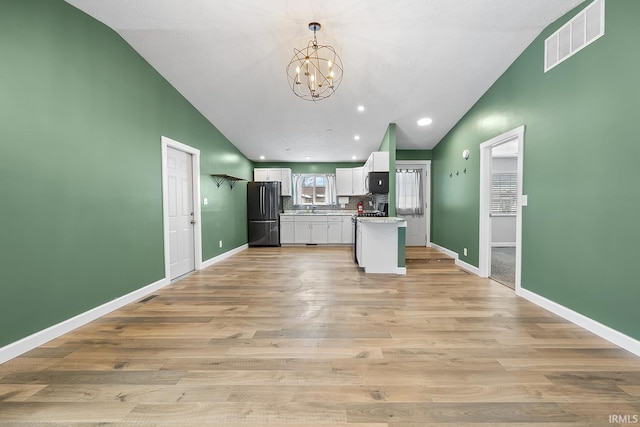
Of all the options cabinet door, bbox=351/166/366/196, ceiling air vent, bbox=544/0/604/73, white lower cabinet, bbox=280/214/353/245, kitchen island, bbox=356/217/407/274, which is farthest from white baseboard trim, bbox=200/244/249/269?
ceiling air vent, bbox=544/0/604/73

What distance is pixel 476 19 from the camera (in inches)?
107

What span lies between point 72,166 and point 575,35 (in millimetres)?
4847

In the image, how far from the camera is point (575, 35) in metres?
2.47

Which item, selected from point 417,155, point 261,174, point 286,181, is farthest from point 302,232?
point 417,155

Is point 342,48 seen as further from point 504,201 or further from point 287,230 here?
point 504,201

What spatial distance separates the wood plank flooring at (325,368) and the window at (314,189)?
486 cm

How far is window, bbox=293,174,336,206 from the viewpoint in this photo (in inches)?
302

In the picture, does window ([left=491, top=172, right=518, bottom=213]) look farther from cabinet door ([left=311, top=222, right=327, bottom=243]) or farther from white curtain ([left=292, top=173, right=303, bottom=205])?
white curtain ([left=292, top=173, right=303, bottom=205])

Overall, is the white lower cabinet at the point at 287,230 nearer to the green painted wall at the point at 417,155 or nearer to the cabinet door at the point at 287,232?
the cabinet door at the point at 287,232

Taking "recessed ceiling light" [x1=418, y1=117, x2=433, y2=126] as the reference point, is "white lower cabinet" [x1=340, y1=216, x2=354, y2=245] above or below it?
below

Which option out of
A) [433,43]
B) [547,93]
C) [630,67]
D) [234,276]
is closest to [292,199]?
[234,276]

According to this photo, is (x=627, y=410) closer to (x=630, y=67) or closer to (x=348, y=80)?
(x=630, y=67)

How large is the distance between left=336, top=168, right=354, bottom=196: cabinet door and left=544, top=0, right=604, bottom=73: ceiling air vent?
4.76 m

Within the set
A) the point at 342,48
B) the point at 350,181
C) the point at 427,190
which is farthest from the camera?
the point at 350,181
